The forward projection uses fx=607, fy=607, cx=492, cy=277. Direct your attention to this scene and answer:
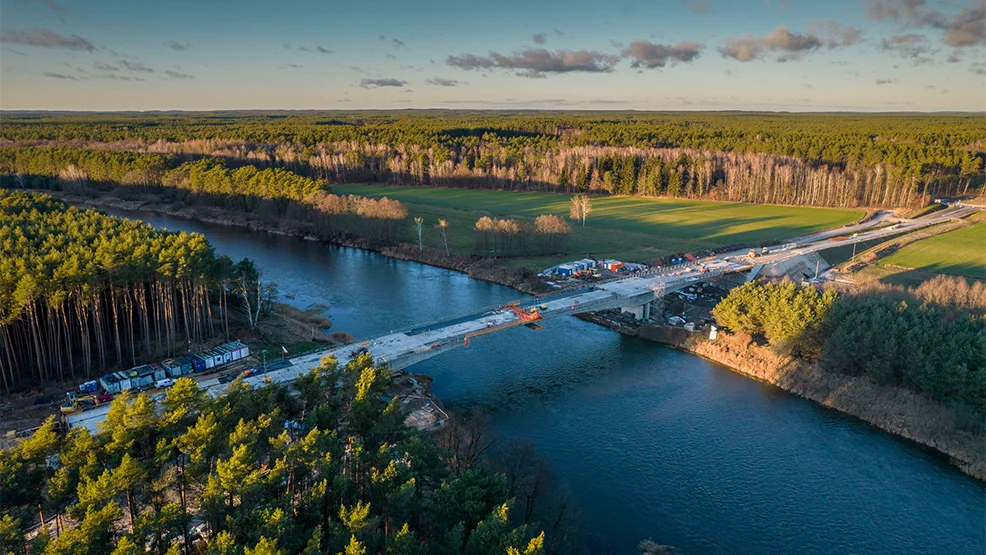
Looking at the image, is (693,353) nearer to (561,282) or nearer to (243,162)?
(561,282)

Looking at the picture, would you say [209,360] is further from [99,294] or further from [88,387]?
[99,294]

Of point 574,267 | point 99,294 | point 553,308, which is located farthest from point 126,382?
point 574,267

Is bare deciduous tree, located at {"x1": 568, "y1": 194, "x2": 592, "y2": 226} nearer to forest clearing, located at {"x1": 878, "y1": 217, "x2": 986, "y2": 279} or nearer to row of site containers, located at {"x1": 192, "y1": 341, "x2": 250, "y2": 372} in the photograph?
forest clearing, located at {"x1": 878, "y1": 217, "x2": 986, "y2": 279}

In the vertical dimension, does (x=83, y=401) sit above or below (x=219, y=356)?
below

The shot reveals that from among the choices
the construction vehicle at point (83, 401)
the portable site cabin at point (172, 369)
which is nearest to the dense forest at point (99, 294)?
the construction vehicle at point (83, 401)

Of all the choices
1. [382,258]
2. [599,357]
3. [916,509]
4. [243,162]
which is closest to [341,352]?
[599,357]

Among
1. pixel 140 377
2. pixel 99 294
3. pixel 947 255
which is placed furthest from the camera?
pixel 947 255

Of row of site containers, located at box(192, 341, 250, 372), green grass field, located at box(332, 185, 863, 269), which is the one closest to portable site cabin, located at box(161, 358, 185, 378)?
row of site containers, located at box(192, 341, 250, 372)
